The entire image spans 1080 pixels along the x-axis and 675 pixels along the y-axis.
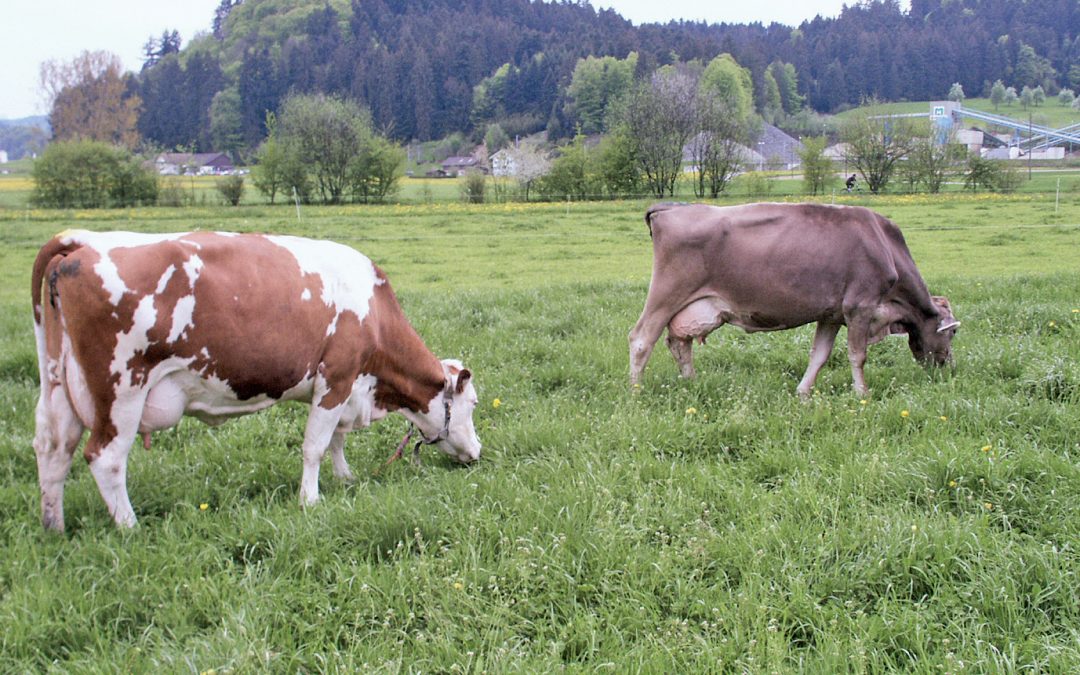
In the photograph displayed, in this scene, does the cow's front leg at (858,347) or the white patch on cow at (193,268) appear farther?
the cow's front leg at (858,347)

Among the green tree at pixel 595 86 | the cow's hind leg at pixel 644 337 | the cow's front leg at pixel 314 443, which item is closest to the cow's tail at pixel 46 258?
the cow's front leg at pixel 314 443

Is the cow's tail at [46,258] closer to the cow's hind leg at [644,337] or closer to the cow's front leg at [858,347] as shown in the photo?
the cow's hind leg at [644,337]

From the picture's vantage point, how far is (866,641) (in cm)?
346

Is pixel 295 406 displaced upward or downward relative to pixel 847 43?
downward

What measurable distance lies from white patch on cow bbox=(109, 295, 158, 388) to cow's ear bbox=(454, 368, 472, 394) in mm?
1985

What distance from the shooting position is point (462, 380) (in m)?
5.69

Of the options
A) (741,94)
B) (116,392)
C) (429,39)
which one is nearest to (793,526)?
(116,392)

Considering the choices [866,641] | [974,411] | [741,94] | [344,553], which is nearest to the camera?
[866,641]

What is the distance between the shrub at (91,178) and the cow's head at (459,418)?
130 ft

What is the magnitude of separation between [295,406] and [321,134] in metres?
44.3

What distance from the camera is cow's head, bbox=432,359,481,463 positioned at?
18.6ft

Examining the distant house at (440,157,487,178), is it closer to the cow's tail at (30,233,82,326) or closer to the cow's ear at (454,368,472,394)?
the cow's ear at (454,368,472,394)

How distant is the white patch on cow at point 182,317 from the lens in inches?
175

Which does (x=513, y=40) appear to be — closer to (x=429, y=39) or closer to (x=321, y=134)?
(x=429, y=39)
